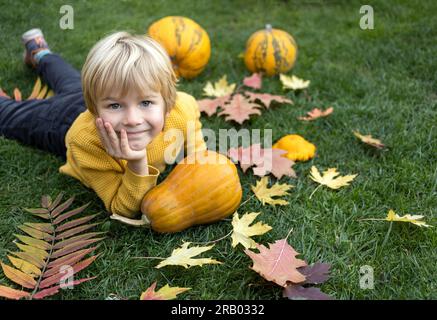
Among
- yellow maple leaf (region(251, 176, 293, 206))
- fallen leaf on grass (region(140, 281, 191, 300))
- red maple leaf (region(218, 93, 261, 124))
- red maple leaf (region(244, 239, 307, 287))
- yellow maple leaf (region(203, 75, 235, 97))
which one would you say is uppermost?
yellow maple leaf (region(203, 75, 235, 97))

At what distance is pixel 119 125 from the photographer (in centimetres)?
182

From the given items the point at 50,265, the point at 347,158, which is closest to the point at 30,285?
the point at 50,265

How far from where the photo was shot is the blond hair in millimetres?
1771

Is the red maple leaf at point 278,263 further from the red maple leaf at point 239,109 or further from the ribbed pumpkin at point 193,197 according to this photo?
the red maple leaf at point 239,109

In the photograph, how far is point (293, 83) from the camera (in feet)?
11.0

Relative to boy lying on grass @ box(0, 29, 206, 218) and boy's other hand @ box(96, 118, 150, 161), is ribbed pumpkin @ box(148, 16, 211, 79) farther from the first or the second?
boy's other hand @ box(96, 118, 150, 161)

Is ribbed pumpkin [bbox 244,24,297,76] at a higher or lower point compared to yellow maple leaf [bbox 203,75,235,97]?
higher

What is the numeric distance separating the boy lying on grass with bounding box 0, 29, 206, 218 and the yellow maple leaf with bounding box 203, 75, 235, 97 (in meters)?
0.90

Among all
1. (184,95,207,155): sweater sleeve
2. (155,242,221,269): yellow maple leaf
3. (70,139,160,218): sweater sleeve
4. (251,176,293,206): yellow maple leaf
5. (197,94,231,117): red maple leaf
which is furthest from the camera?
(197,94,231,117): red maple leaf

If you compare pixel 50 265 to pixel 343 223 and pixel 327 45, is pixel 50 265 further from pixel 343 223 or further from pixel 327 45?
pixel 327 45

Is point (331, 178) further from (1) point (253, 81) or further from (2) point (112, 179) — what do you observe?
(1) point (253, 81)

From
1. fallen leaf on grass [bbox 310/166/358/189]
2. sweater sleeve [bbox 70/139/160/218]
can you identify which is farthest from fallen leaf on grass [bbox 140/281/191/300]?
fallen leaf on grass [bbox 310/166/358/189]

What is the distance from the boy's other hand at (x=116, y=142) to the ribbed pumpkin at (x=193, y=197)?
0.70 feet
